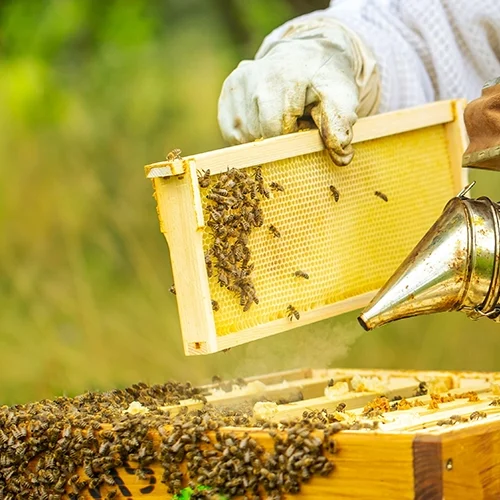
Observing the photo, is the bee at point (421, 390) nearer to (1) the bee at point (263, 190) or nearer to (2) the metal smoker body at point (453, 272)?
(2) the metal smoker body at point (453, 272)

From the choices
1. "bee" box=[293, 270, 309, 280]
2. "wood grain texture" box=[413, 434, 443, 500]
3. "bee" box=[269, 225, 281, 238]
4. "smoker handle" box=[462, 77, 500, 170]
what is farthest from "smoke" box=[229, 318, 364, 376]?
"wood grain texture" box=[413, 434, 443, 500]

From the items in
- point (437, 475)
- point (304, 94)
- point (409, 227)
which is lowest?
point (437, 475)

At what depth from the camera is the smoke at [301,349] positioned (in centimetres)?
372

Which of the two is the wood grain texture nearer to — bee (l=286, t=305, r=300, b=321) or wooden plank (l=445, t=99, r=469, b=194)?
bee (l=286, t=305, r=300, b=321)

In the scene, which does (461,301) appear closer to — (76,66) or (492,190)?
(492,190)

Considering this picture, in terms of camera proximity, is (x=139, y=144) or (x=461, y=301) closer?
(x=461, y=301)

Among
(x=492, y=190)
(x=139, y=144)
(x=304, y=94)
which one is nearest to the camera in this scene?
(x=304, y=94)

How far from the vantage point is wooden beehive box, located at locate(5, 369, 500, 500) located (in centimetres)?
229

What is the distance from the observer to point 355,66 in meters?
3.64

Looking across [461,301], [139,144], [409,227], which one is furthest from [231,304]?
[139,144]

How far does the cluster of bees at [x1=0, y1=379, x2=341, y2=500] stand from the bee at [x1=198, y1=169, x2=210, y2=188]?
69 centimetres

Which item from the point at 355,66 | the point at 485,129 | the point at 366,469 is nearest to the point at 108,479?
the point at 366,469

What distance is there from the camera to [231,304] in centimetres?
301

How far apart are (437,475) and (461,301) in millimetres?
756
